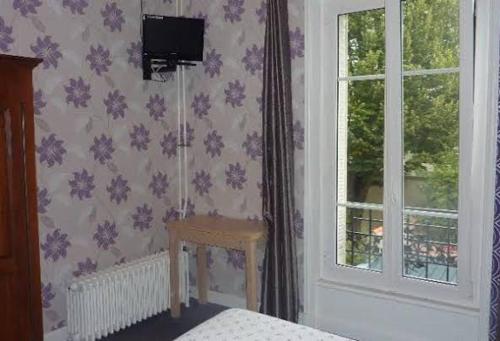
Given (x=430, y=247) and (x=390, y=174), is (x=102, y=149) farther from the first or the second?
(x=430, y=247)

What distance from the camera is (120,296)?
131 inches

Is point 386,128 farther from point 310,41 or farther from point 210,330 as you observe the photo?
point 210,330

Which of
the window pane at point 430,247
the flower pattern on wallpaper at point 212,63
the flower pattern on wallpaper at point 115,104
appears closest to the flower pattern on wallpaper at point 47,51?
the flower pattern on wallpaper at point 115,104

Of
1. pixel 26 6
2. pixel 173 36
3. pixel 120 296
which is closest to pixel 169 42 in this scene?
pixel 173 36

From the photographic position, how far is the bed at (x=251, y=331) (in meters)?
1.95

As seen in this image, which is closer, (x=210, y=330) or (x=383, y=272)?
(x=210, y=330)

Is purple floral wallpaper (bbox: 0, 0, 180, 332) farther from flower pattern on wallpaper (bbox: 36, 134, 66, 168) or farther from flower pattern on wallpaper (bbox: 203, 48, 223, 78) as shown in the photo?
flower pattern on wallpaper (bbox: 203, 48, 223, 78)

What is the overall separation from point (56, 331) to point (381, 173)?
2.31 meters

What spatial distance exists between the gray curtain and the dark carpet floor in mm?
650

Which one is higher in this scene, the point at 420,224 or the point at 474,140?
the point at 474,140

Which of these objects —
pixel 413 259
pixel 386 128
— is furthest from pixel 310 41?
pixel 413 259

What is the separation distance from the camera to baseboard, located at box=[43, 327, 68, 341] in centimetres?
311

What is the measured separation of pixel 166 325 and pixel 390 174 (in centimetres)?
187

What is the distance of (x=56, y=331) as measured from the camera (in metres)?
3.15
